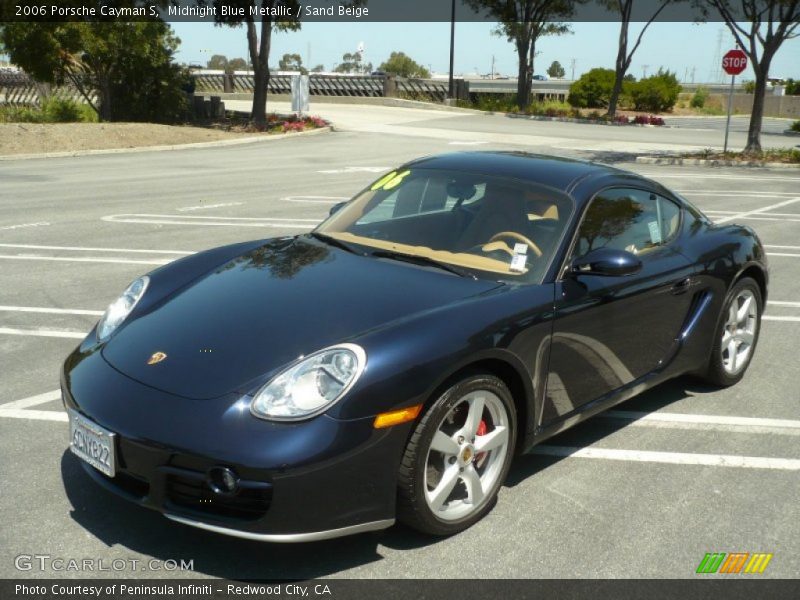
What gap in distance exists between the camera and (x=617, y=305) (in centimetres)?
455

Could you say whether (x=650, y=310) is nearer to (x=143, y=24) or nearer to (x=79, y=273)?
(x=79, y=273)

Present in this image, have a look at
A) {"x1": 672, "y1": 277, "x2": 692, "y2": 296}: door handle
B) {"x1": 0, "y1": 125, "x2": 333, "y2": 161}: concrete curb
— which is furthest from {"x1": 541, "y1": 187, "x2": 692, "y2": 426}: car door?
{"x1": 0, "y1": 125, "x2": 333, "y2": 161}: concrete curb

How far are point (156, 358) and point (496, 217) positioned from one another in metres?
1.87

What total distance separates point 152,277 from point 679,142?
2805 cm

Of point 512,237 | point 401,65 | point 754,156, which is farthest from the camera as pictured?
point 401,65

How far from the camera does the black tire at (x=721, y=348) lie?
5.53 meters

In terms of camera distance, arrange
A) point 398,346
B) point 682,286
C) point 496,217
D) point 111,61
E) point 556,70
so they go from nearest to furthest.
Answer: point 398,346 < point 496,217 < point 682,286 < point 111,61 < point 556,70

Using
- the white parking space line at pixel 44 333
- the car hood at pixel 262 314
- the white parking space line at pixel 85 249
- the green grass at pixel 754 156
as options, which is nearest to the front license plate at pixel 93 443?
the car hood at pixel 262 314

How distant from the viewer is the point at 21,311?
23.1 feet

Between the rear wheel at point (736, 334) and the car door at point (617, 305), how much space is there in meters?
0.59

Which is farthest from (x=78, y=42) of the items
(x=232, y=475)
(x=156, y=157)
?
(x=232, y=475)

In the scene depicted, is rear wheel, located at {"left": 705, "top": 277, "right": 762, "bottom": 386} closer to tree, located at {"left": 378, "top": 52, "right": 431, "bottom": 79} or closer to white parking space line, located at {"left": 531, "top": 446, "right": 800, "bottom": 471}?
white parking space line, located at {"left": 531, "top": 446, "right": 800, "bottom": 471}

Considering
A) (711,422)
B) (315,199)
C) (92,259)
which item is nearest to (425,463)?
(711,422)

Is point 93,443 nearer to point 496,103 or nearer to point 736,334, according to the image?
point 736,334
